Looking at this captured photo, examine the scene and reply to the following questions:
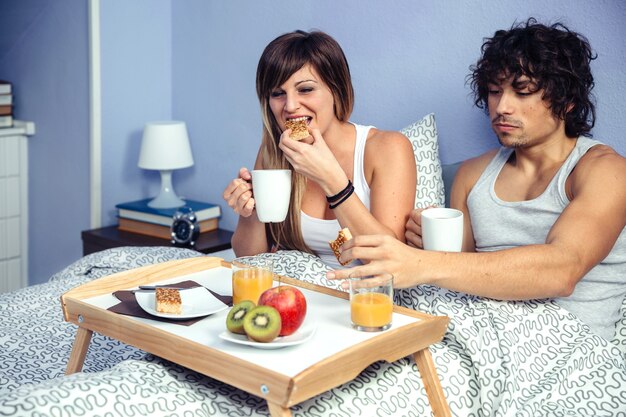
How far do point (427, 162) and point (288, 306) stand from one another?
112cm

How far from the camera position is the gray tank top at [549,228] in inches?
77.3

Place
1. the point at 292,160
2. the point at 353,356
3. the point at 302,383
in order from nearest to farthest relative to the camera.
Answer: the point at 302,383 → the point at 353,356 → the point at 292,160

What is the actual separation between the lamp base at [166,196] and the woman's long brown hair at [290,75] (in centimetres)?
113

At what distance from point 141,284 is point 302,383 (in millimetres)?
660

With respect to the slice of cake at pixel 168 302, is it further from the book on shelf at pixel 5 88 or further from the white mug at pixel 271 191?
the book on shelf at pixel 5 88

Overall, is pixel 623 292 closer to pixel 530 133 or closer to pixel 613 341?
pixel 613 341

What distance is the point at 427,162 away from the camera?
239cm

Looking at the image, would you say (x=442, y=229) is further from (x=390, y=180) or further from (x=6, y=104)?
(x=6, y=104)

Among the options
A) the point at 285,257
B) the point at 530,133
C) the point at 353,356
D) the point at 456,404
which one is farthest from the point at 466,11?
the point at 353,356

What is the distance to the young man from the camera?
5.74 ft

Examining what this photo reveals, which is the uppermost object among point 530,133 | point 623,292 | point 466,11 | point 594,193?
point 466,11

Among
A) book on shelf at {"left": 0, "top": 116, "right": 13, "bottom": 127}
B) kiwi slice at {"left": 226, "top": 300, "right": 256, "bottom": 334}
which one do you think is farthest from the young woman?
book on shelf at {"left": 0, "top": 116, "right": 13, "bottom": 127}

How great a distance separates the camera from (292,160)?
74.9 inches

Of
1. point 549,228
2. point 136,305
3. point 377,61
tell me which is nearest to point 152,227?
point 377,61
